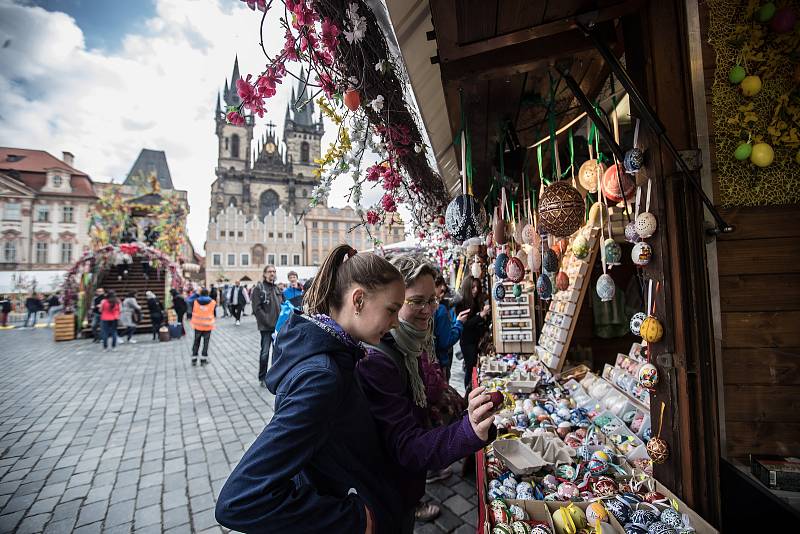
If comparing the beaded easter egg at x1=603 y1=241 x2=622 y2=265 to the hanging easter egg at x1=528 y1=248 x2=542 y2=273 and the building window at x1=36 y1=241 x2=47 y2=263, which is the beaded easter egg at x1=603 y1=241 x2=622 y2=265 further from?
the building window at x1=36 y1=241 x2=47 y2=263

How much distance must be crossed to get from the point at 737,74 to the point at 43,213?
29507mm

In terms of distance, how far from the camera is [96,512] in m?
2.69

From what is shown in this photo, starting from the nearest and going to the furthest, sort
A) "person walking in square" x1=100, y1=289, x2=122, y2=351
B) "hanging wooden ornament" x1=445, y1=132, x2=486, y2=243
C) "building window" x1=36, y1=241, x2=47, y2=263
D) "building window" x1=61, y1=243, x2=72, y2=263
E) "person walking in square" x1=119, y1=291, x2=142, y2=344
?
"hanging wooden ornament" x1=445, y1=132, x2=486, y2=243, "person walking in square" x1=100, y1=289, x2=122, y2=351, "person walking in square" x1=119, y1=291, x2=142, y2=344, "building window" x1=36, y1=241, x2=47, y2=263, "building window" x1=61, y1=243, x2=72, y2=263

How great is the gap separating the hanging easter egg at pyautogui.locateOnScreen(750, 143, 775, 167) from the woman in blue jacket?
1.46 metres

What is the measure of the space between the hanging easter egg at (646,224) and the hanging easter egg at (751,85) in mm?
548

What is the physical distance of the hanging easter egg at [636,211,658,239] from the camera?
1.45 metres

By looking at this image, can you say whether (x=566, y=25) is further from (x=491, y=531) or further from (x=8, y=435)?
(x=8, y=435)

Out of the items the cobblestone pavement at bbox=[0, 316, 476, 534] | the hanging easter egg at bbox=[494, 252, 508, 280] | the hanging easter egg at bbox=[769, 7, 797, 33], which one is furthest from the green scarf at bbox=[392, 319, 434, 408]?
the hanging easter egg at bbox=[769, 7, 797, 33]

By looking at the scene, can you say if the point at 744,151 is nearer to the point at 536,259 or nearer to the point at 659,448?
the point at 659,448

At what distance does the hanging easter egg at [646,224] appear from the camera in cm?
145

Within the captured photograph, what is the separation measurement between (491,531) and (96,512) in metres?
3.18

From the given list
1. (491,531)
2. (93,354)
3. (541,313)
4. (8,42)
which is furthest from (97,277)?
(491,531)

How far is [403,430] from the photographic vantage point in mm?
1239

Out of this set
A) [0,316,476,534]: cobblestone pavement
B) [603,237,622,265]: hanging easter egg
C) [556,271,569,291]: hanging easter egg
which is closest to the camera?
[603,237,622,265]: hanging easter egg
